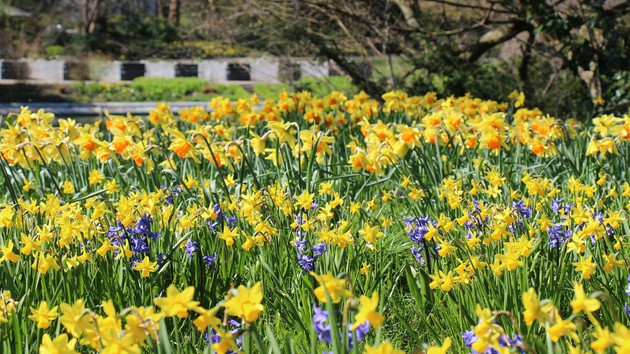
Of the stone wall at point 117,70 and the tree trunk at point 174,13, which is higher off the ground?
the tree trunk at point 174,13

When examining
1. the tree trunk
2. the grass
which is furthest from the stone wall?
the grass

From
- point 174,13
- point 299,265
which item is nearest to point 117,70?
point 174,13

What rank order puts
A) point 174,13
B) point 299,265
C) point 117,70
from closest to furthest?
point 299,265 → point 117,70 → point 174,13

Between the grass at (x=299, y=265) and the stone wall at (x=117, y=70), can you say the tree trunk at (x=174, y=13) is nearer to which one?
the stone wall at (x=117, y=70)

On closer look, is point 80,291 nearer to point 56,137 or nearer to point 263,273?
point 263,273

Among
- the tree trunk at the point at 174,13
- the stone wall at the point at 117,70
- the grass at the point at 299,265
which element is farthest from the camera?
the tree trunk at the point at 174,13

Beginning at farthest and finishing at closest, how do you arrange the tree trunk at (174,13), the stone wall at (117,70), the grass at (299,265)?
the tree trunk at (174,13) → the stone wall at (117,70) → the grass at (299,265)

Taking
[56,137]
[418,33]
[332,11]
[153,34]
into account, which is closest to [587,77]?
[418,33]

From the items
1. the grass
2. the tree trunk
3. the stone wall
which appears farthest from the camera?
the tree trunk

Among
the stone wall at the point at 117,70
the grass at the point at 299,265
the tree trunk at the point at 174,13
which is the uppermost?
the tree trunk at the point at 174,13

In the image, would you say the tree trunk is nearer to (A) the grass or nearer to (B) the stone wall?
(B) the stone wall

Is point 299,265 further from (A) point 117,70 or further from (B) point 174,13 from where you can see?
(B) point 174,13

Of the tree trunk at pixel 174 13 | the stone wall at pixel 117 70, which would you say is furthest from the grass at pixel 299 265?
the tree trunk at pixel 174 13

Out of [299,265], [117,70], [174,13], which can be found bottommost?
[117,70]
